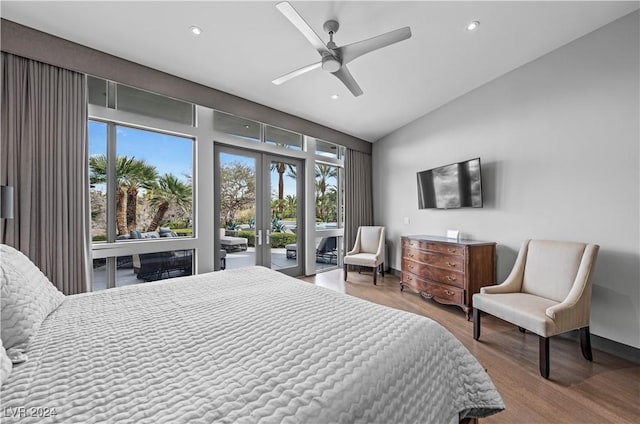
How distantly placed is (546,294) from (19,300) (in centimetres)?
369

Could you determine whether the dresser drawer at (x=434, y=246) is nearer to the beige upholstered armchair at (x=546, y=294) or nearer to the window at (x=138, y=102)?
the beige upholstered armchair at (x=546, y=294)

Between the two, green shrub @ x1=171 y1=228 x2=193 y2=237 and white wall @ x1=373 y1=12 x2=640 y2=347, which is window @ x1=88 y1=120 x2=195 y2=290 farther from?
white wall @ x1=373 y1=12 x2=640 y2=347

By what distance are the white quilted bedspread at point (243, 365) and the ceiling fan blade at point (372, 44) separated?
1964mm

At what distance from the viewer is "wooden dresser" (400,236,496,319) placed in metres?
3.25

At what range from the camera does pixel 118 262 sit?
10.4ft

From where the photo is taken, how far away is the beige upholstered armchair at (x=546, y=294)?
209cm

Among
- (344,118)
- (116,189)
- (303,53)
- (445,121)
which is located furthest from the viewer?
(344,118)

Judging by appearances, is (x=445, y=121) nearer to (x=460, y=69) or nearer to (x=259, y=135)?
(x=460, y=69)

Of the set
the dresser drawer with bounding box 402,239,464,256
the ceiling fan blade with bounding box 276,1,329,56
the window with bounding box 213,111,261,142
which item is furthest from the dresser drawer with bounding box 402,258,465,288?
the window with bounding box 213,111,261,142

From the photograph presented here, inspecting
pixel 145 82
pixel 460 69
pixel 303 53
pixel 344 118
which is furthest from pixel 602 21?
pixel 145 82

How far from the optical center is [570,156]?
2.77 meters

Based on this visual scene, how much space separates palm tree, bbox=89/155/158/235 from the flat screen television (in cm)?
402

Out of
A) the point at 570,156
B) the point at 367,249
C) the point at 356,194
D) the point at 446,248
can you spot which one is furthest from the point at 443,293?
the point at 356,194

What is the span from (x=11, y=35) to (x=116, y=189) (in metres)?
1.53
